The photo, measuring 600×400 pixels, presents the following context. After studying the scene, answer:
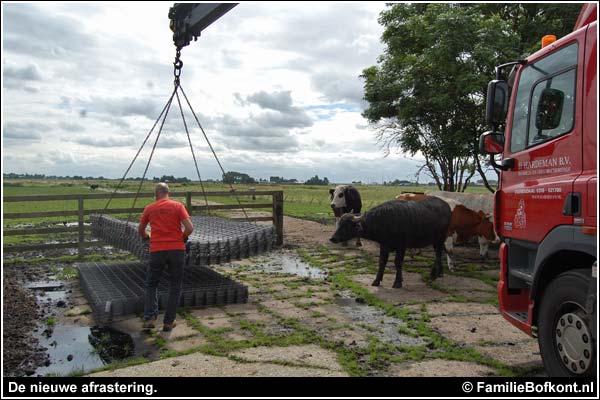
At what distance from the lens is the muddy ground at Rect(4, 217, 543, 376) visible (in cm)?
436

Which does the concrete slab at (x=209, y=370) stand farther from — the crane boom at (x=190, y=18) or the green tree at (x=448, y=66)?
the green tree at (x=448, y=66)

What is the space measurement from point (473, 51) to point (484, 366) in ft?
26.6

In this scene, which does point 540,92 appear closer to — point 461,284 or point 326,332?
point 326,332

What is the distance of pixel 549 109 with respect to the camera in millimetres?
4051

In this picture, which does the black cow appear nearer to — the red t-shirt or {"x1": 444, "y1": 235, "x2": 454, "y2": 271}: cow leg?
{"x1": 444, "y1": 235, "x2": 454, "y2": 271}: cow leg

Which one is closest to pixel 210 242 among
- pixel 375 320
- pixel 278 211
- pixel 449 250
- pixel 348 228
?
pixel 375 320

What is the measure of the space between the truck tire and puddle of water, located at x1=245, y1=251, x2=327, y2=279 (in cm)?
507

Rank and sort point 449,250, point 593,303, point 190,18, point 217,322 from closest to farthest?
1. point 593,303
2. point 217,322
3. point 190,18
4. point 449,250

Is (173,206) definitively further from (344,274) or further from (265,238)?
(344,274)

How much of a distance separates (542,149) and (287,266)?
6347 millimetres

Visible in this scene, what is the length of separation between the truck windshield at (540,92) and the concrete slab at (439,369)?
219cm

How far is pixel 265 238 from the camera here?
6926mm
